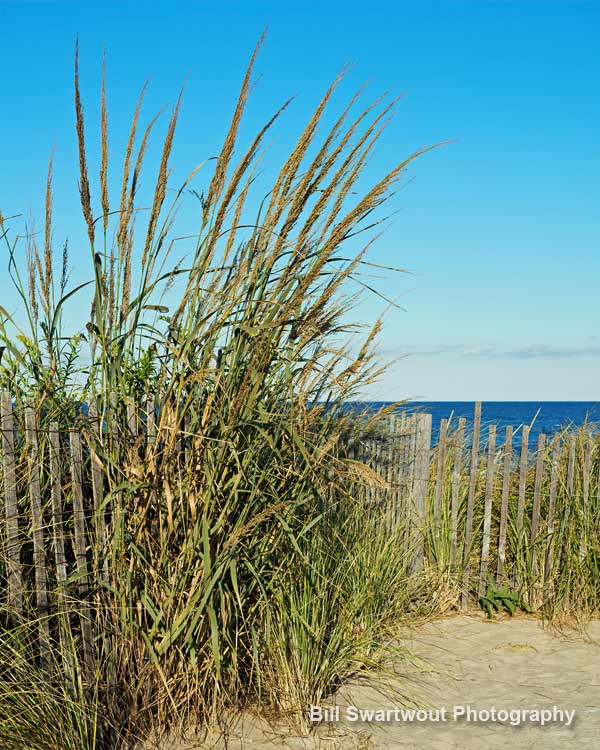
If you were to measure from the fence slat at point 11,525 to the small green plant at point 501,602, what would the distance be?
3.99 meters

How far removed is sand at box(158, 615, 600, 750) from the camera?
360cm

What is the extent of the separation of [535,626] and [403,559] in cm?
119

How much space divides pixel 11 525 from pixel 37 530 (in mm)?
111

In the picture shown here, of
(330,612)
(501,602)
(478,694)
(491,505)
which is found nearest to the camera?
(330,612)

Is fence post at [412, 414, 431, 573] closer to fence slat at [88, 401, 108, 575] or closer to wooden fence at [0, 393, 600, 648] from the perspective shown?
wooden fence at [0, 393, 600, 648]

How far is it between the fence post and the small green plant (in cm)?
61

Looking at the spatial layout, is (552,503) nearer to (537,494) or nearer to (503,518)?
(537,494)

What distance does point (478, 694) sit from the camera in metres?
4.33

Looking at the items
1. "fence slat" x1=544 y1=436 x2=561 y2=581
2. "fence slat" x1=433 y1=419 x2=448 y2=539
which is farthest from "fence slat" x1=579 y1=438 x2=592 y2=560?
"fence slat" x1=433 y1=419 x2=448 y2=539

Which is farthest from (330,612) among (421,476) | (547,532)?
(547,532)

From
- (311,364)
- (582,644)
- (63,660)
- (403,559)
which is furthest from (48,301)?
(582,644)

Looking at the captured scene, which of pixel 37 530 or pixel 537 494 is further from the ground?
pixel 37 530

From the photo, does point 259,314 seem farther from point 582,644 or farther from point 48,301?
point 582,644

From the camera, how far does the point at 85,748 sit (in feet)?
9.99
